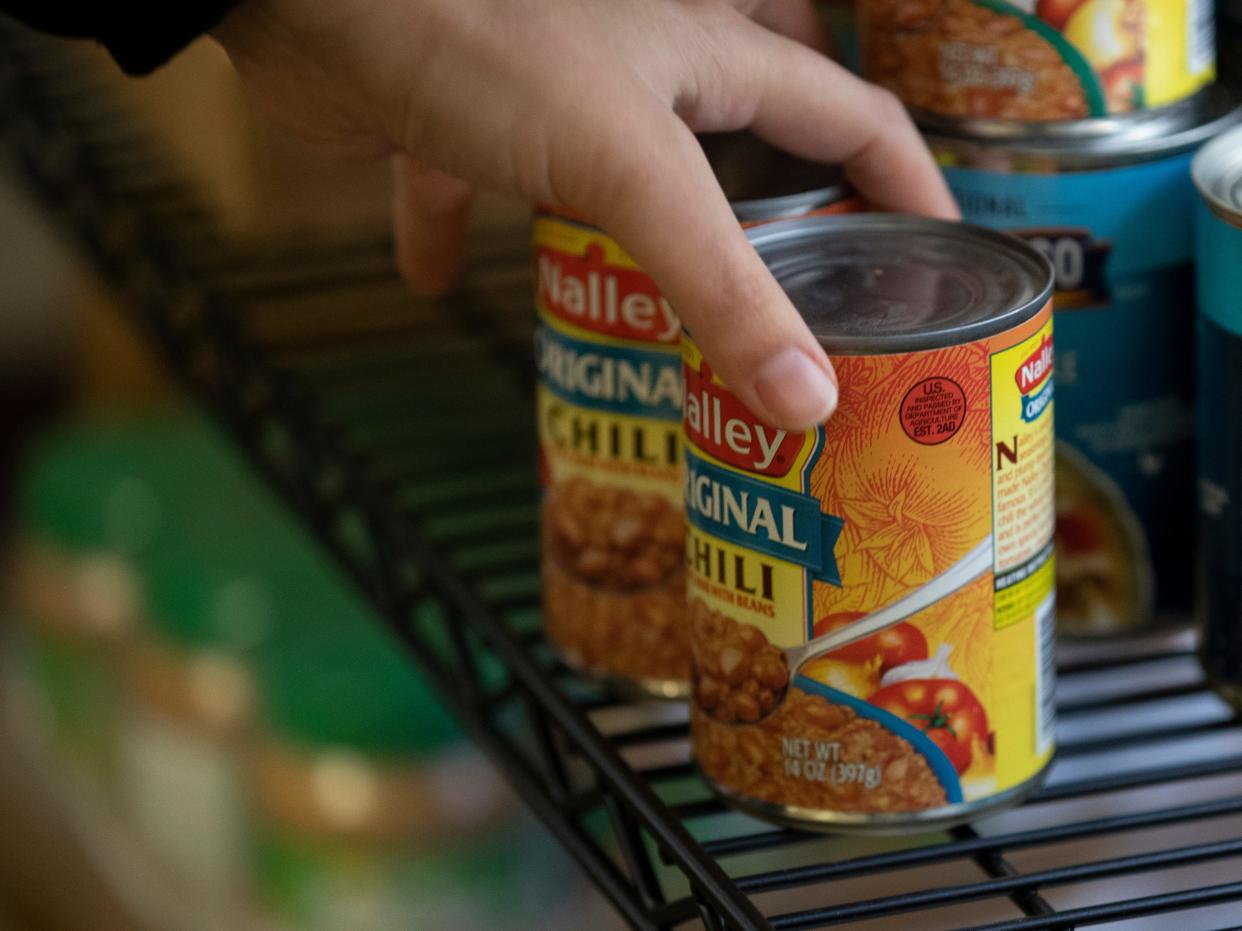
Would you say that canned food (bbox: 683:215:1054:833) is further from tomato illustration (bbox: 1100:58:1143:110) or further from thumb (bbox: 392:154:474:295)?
thumb (bbox: 392:154:474:295)

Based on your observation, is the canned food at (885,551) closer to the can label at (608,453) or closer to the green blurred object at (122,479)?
the can label at (608,453)

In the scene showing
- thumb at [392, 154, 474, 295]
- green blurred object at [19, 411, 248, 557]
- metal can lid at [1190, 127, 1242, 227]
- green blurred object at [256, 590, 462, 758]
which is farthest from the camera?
green blurred object at [19, 411, 248, 557]

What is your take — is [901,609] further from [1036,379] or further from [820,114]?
[820,114]

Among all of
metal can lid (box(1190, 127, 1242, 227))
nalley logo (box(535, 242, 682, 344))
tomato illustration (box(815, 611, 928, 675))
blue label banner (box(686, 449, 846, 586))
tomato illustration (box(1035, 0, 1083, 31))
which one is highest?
tomato illustration (box(1035, 0, 1083, 31))

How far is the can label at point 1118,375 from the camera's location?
0.65 meters

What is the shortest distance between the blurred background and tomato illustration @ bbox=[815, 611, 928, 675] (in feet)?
2.17

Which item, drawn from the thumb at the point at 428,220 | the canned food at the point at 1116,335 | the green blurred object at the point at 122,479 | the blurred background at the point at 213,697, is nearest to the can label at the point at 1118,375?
the canned food at the point at 1116,335

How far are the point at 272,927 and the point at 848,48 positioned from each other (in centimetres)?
103

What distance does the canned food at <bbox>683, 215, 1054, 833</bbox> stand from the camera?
0.53m

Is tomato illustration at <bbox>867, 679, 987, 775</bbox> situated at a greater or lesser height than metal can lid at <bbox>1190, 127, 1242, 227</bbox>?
lesser

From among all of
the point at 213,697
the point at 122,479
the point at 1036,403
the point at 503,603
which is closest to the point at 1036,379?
the point at 1036,403

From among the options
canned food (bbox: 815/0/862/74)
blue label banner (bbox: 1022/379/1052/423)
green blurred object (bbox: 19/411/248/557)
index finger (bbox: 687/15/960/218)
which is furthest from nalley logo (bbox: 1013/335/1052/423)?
green blurred object (bbox: 19/411/248/557)

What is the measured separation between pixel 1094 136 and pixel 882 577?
21 centimetres

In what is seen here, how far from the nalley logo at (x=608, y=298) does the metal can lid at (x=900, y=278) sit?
0.05 m
